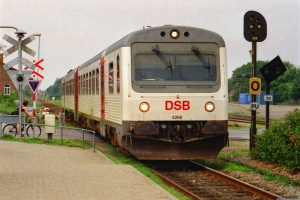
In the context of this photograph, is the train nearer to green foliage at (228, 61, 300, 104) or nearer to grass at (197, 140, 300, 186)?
grass at (197, 140, 300, 186)

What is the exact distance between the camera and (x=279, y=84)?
110188mm

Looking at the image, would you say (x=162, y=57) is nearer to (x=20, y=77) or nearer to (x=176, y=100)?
(x=176, y=100)

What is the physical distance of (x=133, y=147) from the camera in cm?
1503

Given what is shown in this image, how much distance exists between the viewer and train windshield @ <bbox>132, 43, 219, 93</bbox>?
49.0 ft

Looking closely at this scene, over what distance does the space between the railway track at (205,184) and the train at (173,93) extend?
1.66ft

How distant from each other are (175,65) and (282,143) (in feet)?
9.84

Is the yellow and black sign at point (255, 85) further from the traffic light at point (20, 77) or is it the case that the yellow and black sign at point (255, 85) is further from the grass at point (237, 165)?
the traffic light at point (20, 77)

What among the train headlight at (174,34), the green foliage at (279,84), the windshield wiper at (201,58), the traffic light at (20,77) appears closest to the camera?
the windshield wiper at (201,58)

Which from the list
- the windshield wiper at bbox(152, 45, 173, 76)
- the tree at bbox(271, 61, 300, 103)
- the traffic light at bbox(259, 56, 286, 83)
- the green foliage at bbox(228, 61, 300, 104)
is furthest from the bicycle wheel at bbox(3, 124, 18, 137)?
the tree at bbox(271, 61, 300, 103)

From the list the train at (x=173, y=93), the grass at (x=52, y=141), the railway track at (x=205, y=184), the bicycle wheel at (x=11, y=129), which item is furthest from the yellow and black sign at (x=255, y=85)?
the bicycle wheel at (x=11, y=129)

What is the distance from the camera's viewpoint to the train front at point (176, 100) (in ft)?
48.6

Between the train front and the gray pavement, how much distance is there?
3.41ft

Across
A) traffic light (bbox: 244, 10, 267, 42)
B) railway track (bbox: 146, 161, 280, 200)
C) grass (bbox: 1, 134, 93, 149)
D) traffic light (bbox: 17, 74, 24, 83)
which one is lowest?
railway track (bbox: 146, 161, 280, 200)

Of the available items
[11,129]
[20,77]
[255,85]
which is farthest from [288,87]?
[255,85]
